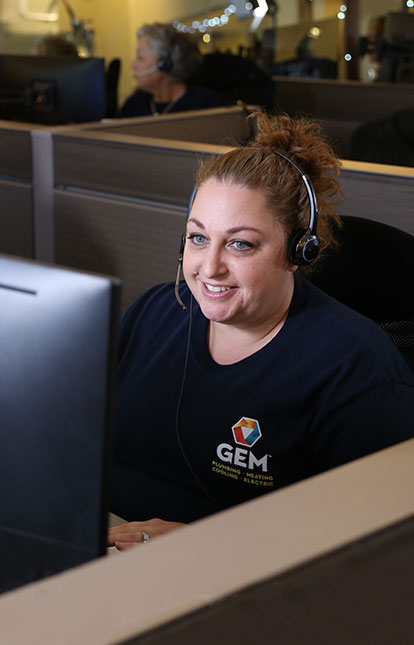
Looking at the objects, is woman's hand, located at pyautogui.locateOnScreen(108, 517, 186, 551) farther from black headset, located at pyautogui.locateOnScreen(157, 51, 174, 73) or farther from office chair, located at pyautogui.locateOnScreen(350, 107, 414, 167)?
black headset, located at pyautogui.locateOnScreen(157, 51, 174, 73)

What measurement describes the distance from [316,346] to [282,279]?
0.12 m

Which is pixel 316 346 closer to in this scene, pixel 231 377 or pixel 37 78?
pixel 231 377

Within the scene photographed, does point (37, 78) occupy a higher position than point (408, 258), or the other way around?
point (37, 78)

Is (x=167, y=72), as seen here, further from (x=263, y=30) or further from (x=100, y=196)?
(x=263, y=30)

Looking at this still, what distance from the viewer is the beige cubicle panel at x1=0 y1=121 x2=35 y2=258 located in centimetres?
261

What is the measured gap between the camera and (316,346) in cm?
117

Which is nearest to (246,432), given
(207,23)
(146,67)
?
(146,67)

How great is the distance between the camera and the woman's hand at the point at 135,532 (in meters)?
1.02

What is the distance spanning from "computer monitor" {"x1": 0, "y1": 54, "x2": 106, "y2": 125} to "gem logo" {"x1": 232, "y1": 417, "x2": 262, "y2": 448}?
86.2 inches

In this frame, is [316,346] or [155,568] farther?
[316,346]

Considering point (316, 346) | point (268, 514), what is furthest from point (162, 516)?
point (268, 514)

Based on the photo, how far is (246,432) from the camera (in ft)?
3.82

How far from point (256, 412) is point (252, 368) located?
64mm

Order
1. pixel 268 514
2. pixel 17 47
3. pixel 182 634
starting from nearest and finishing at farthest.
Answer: pixel 182 634, pixel 268 514, pixel 17 47
